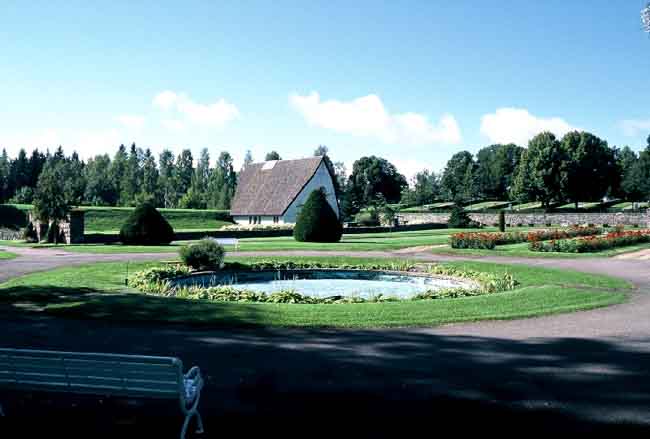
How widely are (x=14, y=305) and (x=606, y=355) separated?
12.9 metres

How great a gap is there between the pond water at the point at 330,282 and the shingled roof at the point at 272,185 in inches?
1471

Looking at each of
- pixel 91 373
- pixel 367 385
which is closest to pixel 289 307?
pixel 367 385

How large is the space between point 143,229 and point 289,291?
21.9 meters

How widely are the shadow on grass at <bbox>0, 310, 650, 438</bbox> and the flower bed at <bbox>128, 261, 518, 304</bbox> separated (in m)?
5.02

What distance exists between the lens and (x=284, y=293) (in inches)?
642

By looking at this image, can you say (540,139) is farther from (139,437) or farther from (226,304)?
(139,437)

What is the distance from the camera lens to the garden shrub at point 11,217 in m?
60.5

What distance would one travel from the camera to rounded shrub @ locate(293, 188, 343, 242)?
38.7m

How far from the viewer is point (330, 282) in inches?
875

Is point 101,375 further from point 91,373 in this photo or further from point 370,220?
point 370,220

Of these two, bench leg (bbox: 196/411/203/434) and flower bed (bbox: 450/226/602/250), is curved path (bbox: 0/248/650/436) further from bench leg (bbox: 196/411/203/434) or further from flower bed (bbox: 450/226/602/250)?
flower bed (bbox: 450/226/602/250)

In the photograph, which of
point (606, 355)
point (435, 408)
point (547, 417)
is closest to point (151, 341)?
point (435, 408)

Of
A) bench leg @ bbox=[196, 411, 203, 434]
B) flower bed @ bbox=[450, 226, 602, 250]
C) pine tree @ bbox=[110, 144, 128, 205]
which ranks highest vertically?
pine tree @ bbox=[110, 144, 128, 205]

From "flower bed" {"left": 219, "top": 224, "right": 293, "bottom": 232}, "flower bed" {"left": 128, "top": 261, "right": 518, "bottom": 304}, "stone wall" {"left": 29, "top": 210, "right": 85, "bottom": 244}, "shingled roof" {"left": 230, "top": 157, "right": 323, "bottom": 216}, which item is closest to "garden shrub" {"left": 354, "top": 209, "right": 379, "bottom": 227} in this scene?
"shingled roof" {"left": 230, "top": 157, "right": 323, "bottom": 216}
